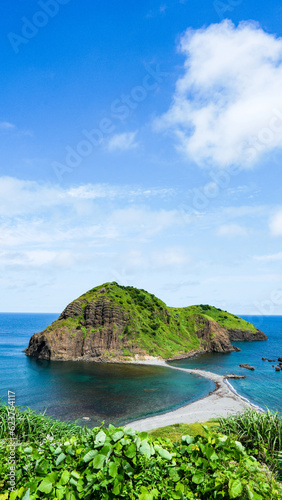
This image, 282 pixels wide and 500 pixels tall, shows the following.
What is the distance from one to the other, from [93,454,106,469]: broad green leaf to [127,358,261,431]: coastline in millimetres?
43777

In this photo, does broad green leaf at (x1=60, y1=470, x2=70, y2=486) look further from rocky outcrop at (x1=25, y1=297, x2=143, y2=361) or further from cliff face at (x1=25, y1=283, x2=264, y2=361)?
rocky outcrop at (x1=25, y1=297, x2=143, y2=361)

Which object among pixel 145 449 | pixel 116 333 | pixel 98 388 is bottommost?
pixel 98 388

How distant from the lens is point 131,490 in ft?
21.0

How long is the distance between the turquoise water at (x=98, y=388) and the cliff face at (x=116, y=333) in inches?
295

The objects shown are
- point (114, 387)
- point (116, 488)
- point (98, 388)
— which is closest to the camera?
point (116, 488)

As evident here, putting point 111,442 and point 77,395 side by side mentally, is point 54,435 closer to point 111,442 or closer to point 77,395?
point 111,442

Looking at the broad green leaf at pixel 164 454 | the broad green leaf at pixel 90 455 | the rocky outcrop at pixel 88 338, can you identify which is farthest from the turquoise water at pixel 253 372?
the broad green leaf at pixel 90 455

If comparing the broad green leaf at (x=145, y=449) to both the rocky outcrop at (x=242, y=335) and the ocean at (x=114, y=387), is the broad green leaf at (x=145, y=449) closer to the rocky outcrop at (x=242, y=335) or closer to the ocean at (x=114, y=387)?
the ocean at (x=114, y=387)

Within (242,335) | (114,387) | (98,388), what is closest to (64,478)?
(98,388)

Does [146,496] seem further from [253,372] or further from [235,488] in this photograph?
[253,372]

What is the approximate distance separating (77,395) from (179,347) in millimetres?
69841

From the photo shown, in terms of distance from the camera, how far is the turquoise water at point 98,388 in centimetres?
6278

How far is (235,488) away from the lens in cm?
594

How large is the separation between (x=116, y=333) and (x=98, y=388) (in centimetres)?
4058
